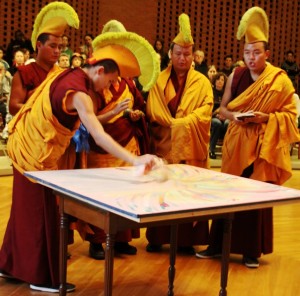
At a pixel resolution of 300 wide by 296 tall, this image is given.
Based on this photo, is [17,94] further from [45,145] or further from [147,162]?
[147,162]

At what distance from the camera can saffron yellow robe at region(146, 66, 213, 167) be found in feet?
11.6

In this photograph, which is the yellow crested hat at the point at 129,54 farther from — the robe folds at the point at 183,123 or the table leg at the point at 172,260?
the table leg at the point at 172,260

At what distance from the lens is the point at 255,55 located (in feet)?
11.4

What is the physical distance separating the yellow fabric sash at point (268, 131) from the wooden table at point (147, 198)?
2.64 feet

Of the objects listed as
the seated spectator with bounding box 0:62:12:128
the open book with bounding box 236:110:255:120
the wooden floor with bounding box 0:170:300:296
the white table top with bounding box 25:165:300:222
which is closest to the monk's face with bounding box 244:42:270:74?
the open book with bounding box 236:110:255:120

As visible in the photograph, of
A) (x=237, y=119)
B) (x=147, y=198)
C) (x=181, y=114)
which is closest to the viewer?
(x=147, y=198)

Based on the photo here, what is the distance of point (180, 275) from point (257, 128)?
0.96 meters

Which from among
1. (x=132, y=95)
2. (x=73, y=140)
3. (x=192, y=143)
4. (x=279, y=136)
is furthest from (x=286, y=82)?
(x=73, y=140)

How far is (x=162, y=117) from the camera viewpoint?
11.6 ft

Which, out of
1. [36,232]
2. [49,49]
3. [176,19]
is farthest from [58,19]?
[176,19]

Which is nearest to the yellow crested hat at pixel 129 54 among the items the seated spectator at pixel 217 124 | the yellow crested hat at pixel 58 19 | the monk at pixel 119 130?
the yellow crested hat at pixel 58 19

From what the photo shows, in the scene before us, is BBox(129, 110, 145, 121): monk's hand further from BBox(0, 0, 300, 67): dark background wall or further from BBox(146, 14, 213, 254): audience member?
BBox(0, 0, 300, 67): dark background wall

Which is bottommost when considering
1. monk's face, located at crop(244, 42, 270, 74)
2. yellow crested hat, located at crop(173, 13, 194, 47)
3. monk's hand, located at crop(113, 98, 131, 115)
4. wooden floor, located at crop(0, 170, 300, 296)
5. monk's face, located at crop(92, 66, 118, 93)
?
wooden floor, located at crop(0, 170, 300, 296)

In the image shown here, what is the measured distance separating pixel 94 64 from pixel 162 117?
36.4 inches
